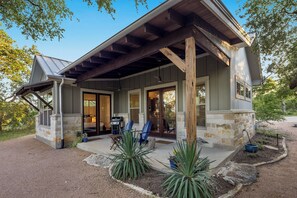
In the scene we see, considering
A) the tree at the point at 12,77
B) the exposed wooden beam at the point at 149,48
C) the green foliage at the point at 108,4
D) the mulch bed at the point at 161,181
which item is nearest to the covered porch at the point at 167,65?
the exposed wooden beam at the point at 149,48

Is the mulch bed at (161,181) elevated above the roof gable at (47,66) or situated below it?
below

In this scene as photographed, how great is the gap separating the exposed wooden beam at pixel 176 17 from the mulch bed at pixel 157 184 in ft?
9.20

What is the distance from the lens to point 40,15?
356 centimetres

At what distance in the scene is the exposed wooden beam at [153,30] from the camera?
323cm

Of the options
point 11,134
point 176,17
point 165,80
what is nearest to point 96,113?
point 165,80

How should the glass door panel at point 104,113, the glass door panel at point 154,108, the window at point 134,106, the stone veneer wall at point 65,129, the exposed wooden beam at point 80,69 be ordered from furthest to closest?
the glass door panel at point 104,113 → the window at point 134,106 → the glass door panel at point 154,108 → the stone veneer wall at point 65,129 → the exposed wooden beam at point 80,69

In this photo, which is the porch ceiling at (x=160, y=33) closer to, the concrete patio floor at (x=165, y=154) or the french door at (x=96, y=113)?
the french door at (x=96, y=113)

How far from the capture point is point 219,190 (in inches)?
108

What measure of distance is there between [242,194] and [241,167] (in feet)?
3.65

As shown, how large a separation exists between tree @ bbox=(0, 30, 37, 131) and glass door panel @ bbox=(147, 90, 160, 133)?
977 centimetres

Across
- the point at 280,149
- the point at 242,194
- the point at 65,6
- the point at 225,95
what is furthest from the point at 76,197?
the point at 280,149

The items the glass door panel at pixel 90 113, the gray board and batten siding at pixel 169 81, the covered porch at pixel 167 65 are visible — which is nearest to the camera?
the covered porch at pixel 167 65

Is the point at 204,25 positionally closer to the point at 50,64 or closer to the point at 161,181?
the point at 161,181

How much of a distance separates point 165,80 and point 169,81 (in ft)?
0.64
